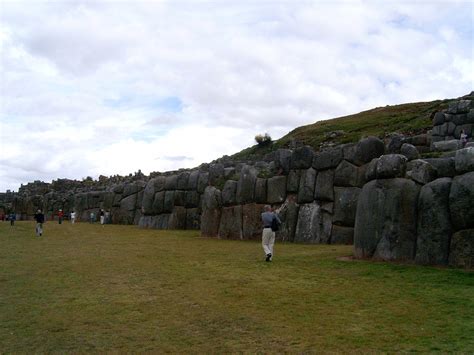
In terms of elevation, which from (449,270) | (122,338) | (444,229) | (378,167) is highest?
(378,167)

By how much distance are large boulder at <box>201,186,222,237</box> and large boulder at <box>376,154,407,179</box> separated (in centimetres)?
1135

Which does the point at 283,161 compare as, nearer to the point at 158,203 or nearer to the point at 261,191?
the point at 261,191

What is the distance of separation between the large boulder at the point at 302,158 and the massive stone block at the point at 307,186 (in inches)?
12.3

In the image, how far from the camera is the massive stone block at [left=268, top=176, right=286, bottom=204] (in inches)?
910

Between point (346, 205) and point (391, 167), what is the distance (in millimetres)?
5743

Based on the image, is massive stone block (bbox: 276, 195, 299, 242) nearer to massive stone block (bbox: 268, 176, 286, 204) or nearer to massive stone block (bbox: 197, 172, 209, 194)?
massive stone block (bbox: 268, 176, 286, 204)

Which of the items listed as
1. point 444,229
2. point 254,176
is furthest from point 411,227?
point 254,176

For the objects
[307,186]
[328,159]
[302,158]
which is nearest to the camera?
Answer: [328,159]

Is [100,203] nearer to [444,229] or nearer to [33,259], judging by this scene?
[33,259]

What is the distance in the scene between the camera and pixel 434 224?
43.4 feet

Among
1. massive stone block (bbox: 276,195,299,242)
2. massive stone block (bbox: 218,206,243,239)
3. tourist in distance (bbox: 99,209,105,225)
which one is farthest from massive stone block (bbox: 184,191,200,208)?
massive stone block (bbox: 276,195,299,242)

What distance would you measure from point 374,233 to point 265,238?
3.28 meters

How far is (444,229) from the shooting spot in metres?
13.1

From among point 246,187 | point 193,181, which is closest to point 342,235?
point 246,187
